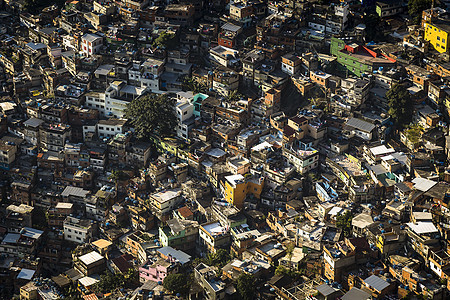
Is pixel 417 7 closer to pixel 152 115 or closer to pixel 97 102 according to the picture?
pixel 152 115

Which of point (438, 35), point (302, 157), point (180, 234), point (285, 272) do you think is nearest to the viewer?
point (285, 272)

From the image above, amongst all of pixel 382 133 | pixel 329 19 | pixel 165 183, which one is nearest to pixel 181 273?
pixel 165 183

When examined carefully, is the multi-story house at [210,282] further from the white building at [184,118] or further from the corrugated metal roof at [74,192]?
the white building at [184,118]

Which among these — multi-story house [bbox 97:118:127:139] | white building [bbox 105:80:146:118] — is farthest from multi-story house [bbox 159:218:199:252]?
white building [bbox 105:80:146:118]

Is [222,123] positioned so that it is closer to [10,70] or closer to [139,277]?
[139,277]

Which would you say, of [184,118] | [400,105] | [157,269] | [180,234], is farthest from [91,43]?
[400,105]
